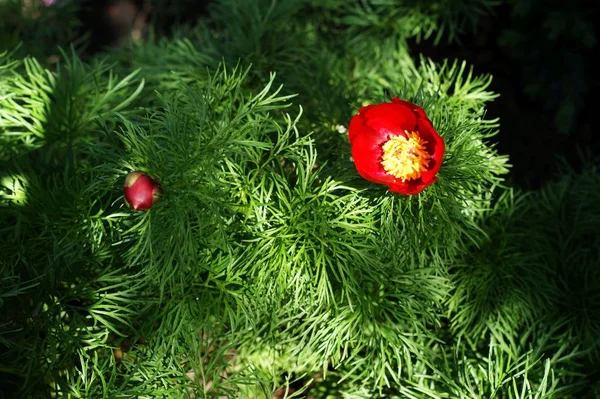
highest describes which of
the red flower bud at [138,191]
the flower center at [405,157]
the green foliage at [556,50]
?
the flower center at [405,157]

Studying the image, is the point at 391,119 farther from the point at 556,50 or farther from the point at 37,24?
the point at 37,24

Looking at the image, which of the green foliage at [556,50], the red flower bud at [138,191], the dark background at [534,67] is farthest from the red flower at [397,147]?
the green foliage at [556,50]

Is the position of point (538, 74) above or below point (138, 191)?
below

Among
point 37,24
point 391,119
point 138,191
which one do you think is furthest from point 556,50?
point 37,24

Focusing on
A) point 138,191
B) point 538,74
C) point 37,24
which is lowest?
point 37,24

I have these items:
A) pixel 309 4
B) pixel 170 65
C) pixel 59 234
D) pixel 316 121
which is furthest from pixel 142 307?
pixel 309 4

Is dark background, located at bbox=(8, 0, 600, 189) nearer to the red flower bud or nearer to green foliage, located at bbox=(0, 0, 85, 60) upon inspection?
green foliage, located at bbox=(0, 0, 85, 60)

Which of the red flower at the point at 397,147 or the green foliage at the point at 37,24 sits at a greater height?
the red flower at the point at 397,147

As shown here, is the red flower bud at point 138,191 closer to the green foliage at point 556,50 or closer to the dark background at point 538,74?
the dark background at point 538,74
